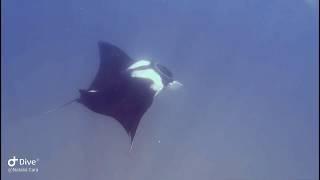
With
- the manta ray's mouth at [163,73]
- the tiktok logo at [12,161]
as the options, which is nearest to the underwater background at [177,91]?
the tiktok logo at [12,161]

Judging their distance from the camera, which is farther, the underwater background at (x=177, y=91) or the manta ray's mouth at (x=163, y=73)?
the underwater background at (x=177, y=91)

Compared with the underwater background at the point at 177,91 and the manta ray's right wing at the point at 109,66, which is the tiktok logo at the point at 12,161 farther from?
the manta ray's right wing at the point at 109,66

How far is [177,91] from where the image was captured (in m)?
3.01

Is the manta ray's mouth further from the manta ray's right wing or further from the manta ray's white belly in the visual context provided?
the manta ray's right wing

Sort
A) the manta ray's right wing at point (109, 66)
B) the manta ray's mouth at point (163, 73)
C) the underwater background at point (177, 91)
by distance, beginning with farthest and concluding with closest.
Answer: the underwater background at point (177, 91), the manta ray's mouth at point (163, 73), the manta ray's right wing at point (109, 66)

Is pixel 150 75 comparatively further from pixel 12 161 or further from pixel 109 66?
pixel 12 161

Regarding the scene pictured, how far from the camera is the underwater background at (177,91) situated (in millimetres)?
2785

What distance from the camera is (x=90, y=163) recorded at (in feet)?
9.11

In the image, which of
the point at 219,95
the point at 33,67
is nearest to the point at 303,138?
the point at 219,95

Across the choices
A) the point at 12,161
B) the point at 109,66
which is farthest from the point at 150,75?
the point at 12,161

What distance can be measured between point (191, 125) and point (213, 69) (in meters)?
0.57

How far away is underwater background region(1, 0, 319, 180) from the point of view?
2785 mm

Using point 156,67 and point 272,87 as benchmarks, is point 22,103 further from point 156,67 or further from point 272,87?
point 272,87

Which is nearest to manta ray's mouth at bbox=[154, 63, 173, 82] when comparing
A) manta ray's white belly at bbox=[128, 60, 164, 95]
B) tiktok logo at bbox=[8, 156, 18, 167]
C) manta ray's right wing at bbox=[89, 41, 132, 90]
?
manta ray's white belly at bbox=[128, 60, 164, 95]
